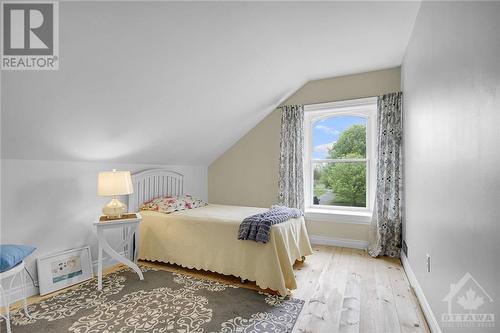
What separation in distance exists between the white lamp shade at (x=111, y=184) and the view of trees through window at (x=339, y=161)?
2.86 m

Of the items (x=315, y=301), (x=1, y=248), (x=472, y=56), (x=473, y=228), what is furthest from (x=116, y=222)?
(x=472, y=56)

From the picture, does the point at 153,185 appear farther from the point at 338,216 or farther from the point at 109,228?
the point at 338,216

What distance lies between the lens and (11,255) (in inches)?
70.9

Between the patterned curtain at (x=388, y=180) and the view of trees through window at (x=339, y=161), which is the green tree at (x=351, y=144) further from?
the patterned curtain at (x=388, y=180)

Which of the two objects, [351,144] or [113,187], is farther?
[351,144]

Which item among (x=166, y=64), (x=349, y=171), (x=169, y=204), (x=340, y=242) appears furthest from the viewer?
(x=349, y=171)

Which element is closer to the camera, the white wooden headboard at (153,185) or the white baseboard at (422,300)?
the white baseboard at (422,300)

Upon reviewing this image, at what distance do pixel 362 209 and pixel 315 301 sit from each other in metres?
2.10

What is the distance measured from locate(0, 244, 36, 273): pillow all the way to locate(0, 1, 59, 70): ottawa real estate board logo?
4.06 feet

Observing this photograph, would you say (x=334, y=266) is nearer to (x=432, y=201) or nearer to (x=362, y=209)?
(x=362, y=209)

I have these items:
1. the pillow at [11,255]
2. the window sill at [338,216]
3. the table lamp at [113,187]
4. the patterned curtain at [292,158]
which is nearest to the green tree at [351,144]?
the patterned curtain at [292,158]

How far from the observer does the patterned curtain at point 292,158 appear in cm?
408

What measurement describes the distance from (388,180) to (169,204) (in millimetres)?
2915

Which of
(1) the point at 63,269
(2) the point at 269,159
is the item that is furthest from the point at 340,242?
(1) the point at 63,269
